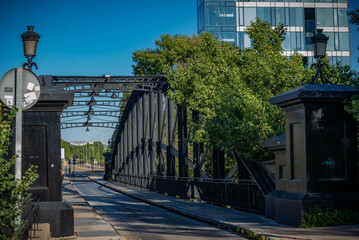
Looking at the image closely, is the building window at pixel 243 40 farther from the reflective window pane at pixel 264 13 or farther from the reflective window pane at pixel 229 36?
the reflective window pane at pixel 264 13

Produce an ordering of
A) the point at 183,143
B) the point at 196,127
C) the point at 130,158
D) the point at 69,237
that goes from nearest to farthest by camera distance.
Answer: the point at 69,237, the point at 196,127, the point at 183,143, the point at 130,158

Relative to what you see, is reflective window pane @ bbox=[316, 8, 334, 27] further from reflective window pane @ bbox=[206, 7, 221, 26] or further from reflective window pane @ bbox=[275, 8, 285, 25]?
reflective window pane @ bbox=[206, 7, 221, 26]

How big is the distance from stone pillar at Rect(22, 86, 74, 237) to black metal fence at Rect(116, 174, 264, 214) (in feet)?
24.6

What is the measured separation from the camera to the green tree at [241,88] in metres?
18.2

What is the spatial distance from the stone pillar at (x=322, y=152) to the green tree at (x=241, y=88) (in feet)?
14.2

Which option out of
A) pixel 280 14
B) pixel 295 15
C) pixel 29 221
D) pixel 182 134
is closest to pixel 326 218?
pixel 29 221

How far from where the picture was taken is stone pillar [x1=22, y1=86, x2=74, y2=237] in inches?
500

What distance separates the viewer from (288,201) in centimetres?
1354

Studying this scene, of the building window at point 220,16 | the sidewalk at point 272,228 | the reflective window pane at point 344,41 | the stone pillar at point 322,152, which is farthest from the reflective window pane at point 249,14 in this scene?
A: the stone pillar at point 322,152

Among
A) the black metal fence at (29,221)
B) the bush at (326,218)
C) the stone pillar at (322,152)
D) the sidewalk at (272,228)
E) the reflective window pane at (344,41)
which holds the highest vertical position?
the reflective window pane at (344,41)

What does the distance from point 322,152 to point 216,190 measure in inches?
445

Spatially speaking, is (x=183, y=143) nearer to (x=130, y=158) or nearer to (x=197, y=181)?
(x=197, y=181)

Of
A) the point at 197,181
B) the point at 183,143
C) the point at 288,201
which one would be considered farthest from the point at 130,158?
the point at 288,201

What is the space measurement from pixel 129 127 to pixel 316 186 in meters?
44.7
